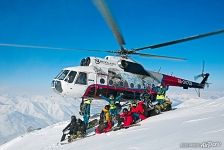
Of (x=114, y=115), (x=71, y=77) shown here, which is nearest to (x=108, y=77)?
(x=71, y=77)

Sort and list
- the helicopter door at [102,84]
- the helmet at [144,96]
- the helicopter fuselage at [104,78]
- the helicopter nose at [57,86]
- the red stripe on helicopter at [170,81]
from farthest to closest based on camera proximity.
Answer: the red stripe on helicopter at [170,81]
the helmet at [144,96]
the helicopter door at [102,84]
the helicopter fuselage at [104,78]
the helicopter nose at [57,86]

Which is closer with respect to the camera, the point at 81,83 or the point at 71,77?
the point at 71,77

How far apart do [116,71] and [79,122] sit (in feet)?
18.6

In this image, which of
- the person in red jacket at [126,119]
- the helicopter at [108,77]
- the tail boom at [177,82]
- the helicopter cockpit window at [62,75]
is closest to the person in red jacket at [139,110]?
the person in red jacket at [126,119]

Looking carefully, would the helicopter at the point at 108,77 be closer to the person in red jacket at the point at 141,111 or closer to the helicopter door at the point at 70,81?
the helicopter door at the point at 70,81

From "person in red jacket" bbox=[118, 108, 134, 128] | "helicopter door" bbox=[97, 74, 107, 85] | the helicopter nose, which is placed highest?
"helicopter door" bbox=[97, 74, 107, 85]

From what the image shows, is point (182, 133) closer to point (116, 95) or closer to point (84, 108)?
point (84, 108)

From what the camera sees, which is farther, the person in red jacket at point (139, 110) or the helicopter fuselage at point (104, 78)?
the helicopter fuselage at point (104, 78)

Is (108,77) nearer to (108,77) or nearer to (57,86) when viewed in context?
(108,77)

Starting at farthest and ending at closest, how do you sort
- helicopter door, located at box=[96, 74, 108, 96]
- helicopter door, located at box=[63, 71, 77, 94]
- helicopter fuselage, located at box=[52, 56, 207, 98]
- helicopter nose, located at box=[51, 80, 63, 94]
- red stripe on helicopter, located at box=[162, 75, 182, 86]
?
red stripe on helicopter, located at box=[162, 75, 182, 86] < helicopter door, located at box=[96, 74, 108, 96] < helicopter fuselage, located at box=[52, 56, 207, 98] < helicopter nose, located at box=[51, 80, 63, 94] < helicopter door, located at box=[63, 71, 77, 94]

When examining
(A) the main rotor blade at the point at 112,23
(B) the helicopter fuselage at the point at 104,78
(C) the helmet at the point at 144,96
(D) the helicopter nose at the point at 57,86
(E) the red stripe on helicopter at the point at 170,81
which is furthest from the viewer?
(E) the red stripe on helicopter at the point at 170,81

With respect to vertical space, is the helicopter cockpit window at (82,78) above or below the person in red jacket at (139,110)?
above

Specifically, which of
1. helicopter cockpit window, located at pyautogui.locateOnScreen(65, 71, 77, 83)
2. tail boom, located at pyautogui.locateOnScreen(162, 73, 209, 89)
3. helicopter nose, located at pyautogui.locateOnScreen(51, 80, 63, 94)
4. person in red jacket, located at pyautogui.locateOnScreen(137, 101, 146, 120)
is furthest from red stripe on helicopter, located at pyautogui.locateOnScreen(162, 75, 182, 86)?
helicopter nose, located at pyautogui.locateOnScreen(51, 80, 63, 94)

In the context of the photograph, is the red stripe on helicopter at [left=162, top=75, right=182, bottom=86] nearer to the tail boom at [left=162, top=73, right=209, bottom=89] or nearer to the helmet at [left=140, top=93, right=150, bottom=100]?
the tail boom at [left=162, top=73, right=209, bottom=89]
